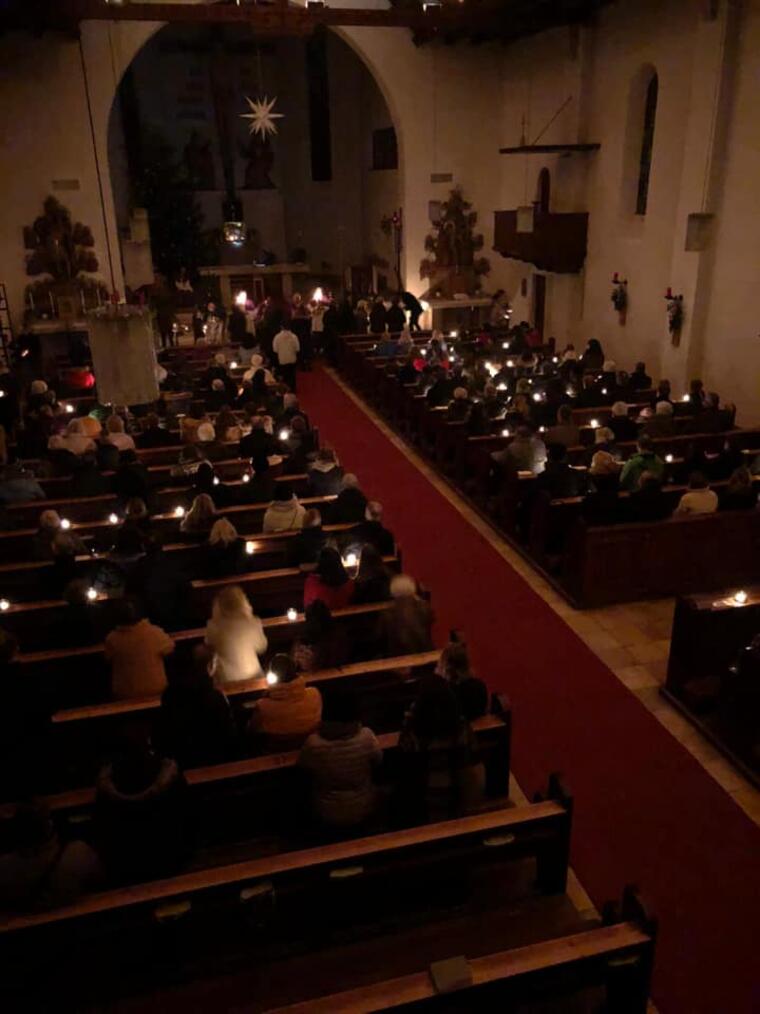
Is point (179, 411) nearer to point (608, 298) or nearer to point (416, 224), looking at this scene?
point (608, 298)

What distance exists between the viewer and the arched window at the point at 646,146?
13.8 metres

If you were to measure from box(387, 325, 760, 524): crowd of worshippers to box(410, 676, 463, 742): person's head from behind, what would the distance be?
3612mm

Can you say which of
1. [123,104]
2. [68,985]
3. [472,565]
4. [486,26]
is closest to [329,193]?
[123,104]

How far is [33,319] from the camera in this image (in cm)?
1692

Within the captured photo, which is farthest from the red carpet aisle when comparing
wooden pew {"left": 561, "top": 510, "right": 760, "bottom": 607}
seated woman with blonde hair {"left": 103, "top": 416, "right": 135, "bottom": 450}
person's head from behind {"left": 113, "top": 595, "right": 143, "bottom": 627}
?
seated woman with blonde hair {"left": 103, "top": 416, "right": 135, "bottom": 450}

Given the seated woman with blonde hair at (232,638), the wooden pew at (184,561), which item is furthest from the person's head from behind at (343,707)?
the wooden pew at (184,561)

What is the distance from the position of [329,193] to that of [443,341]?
10.9 metres

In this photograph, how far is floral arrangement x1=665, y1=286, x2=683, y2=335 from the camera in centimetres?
1241

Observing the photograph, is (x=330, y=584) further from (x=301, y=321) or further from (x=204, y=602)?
(x=301, y=321)

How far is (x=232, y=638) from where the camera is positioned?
5336 millimetres

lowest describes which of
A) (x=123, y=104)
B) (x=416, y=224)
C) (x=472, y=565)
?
(x=472, y=565)

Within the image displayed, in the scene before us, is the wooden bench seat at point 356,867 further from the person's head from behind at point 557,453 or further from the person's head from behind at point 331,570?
the person's head from behind at point 557,453

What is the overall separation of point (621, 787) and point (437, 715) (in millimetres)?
1801

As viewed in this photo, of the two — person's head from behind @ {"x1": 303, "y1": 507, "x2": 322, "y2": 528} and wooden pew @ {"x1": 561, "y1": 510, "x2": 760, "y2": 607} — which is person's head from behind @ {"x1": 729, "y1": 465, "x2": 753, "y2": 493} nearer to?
wooden pew @ {"x1": 561, "y1": 510, "x2": 760, "y2": 607}
